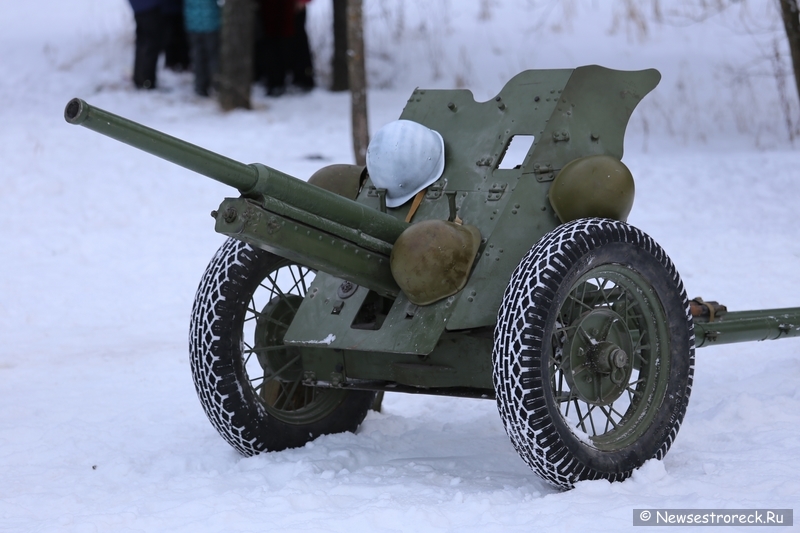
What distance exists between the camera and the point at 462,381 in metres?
4.88

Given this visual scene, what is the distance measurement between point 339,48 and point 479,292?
9.98 m

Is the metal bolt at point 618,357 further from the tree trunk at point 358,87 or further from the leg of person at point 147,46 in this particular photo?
the leg of person at point 147,46

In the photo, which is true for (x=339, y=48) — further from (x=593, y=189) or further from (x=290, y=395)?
(x=593, y=189)

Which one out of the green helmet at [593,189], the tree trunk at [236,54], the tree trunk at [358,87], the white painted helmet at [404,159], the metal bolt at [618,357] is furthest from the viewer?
the tree trunk at [236,54]

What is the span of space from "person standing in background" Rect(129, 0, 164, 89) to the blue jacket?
359 mm

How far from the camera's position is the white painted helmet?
5.14 meters

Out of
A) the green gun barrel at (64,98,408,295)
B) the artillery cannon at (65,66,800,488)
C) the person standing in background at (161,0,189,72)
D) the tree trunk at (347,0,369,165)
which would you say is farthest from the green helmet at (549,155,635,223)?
the person standing in background at (161,0,189,72)

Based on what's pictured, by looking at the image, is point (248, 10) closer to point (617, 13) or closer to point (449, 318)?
point (617, 13)

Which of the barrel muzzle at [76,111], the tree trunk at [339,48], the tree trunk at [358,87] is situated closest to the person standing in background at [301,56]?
the tree trunk at [339,48]

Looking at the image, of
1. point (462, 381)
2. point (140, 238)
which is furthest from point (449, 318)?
point (140, 238)

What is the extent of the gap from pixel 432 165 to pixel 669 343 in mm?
1378

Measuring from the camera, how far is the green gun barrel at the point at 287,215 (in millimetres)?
4070

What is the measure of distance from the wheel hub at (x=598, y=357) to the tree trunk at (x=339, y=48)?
9.86m

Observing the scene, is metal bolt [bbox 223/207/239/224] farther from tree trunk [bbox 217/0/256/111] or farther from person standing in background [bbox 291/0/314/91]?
person standing in background [bbox 291/0/314/91]
